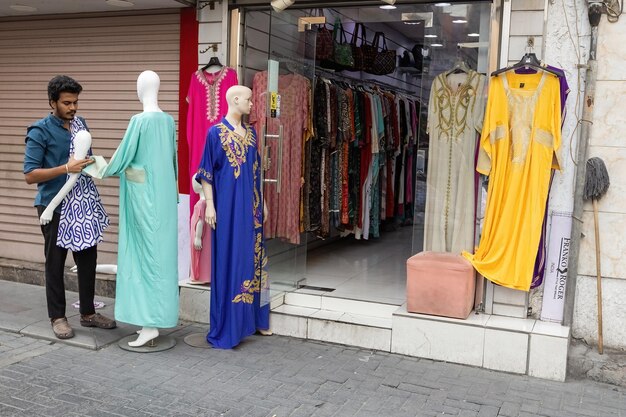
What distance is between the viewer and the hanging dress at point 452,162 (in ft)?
16.3

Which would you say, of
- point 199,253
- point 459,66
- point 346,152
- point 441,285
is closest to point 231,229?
point 199,253

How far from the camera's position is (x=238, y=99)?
469cm

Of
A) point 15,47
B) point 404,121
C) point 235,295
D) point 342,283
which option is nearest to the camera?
point 235,295

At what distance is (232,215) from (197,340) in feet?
3.25

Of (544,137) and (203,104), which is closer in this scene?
(544,137)

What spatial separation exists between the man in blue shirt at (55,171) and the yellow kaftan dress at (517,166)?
2821 mm

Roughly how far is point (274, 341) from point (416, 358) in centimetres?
108

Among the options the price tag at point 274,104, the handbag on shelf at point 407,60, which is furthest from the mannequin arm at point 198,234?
the handbag on shelf at point 407,60

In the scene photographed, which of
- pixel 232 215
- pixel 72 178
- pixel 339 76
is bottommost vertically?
pixel 232 215

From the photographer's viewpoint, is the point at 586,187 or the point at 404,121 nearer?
the point at 586,187

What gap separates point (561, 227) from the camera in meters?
4.66

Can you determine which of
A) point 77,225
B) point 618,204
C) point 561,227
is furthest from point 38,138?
point 618,204

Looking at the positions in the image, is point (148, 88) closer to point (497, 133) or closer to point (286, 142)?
point (286, 142)

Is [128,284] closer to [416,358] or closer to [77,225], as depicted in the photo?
[77,225]
